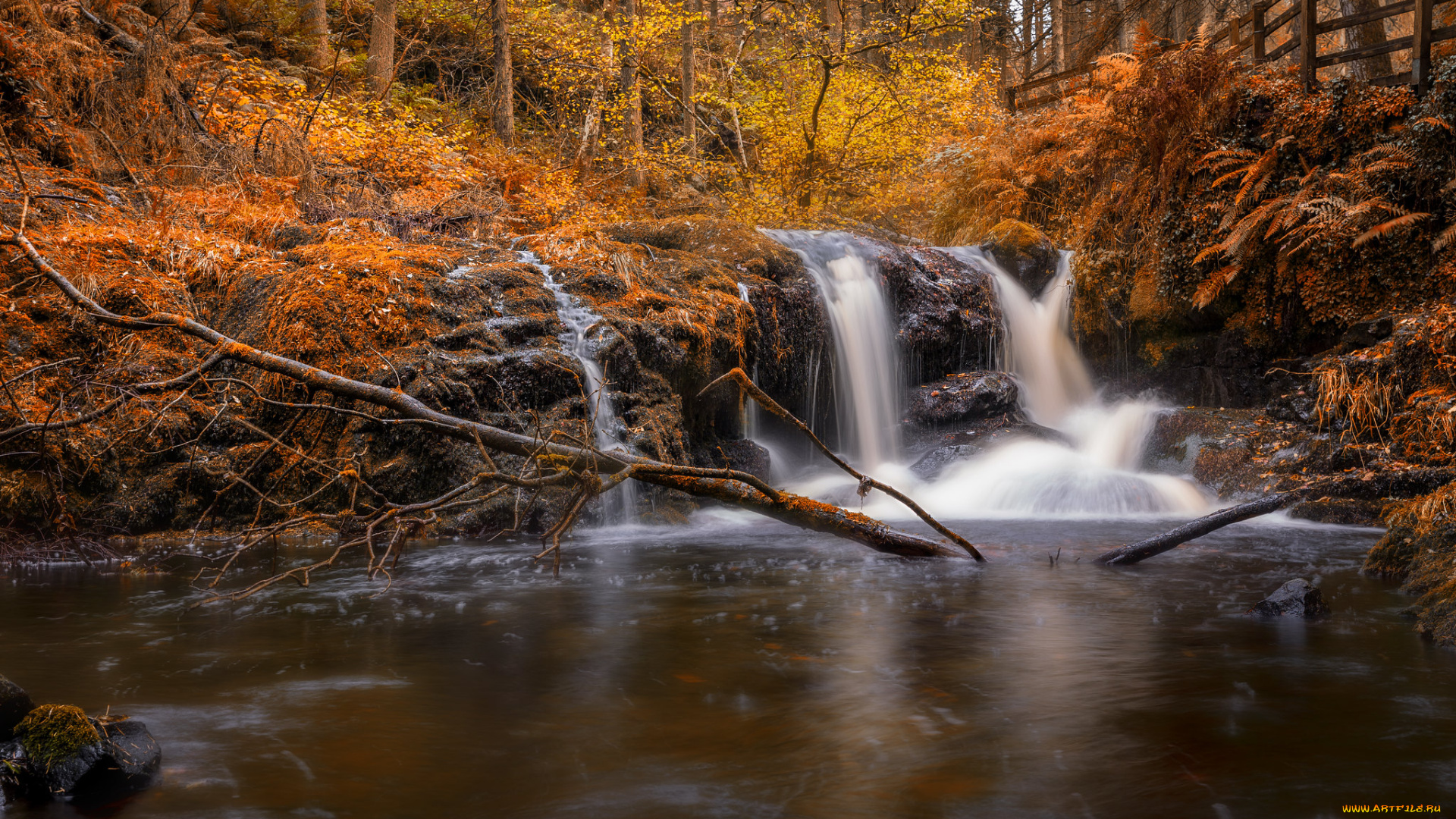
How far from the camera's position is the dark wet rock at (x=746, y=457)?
34.1 feet

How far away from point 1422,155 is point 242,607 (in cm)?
1201

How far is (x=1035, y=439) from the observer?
11.7 meters

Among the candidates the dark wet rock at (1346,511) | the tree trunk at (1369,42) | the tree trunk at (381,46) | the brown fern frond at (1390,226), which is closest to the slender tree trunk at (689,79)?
the tree trunk at (381,46)

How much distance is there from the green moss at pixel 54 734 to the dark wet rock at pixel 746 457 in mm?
7405

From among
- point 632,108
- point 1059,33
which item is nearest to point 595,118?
point 632,108

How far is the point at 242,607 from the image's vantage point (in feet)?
18.6

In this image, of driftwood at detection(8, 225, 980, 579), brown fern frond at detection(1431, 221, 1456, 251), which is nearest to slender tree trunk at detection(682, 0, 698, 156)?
brown fern frond at detection(1431, 221, 1456, 251)

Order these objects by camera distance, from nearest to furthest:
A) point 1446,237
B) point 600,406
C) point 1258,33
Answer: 1. point 600,406
2. point 1446,237
3. point 1258,33

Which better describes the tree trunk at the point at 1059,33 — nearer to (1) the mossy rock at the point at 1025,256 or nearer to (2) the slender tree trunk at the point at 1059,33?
(2) the slender tree trunk at the point at 1059,33

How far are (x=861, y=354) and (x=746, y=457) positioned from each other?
268cm

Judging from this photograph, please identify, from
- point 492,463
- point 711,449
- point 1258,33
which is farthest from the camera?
point 1258,33

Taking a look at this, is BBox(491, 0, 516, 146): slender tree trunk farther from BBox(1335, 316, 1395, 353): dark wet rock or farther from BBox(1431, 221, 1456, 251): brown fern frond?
BBox(1431, 221, 1456, 251): brown fern frond

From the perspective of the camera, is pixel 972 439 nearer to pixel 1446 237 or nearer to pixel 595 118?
pixel 1446 237

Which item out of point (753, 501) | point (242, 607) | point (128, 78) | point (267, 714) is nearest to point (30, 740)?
point (267, 714)
